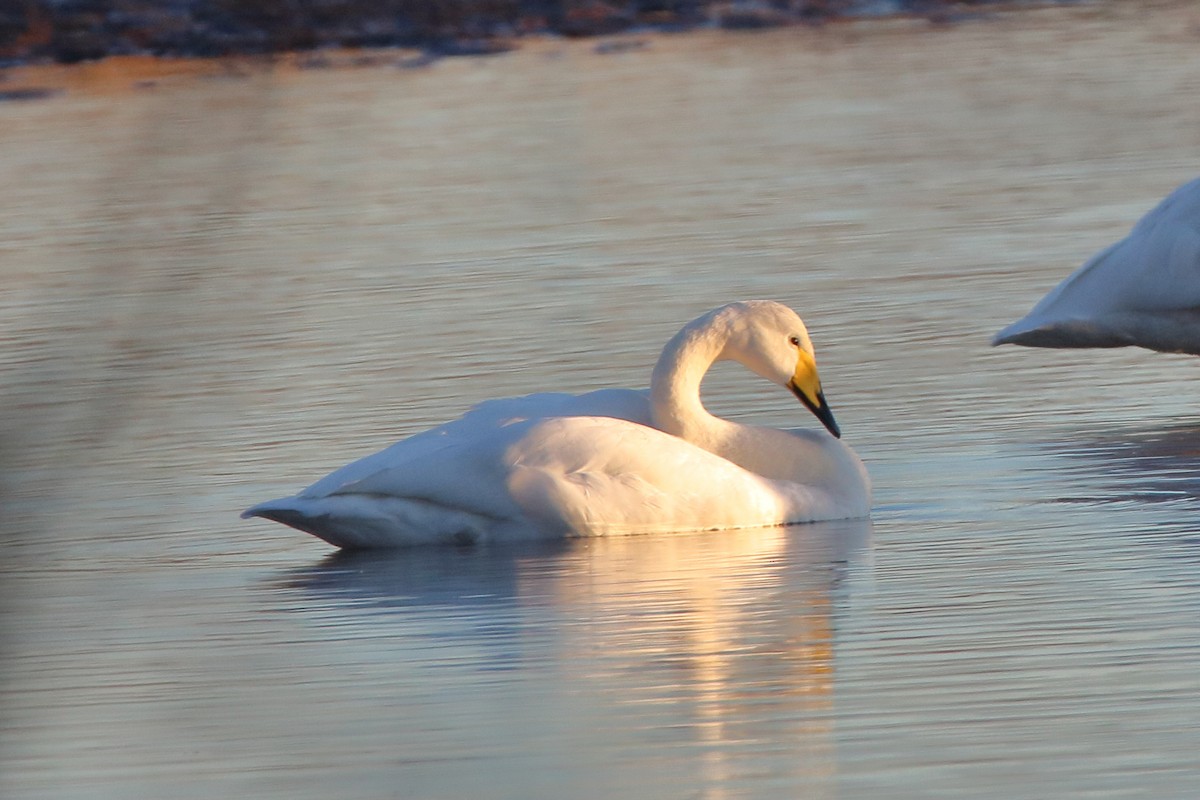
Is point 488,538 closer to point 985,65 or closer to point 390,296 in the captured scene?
point 390,296

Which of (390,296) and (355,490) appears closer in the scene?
(355,490)

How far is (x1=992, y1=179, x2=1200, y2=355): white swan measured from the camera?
29.1 ft

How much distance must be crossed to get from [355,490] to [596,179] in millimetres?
8801

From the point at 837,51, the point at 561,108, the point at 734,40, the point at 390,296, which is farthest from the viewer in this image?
the point at 734,40

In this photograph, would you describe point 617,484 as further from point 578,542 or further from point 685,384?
point 685,384

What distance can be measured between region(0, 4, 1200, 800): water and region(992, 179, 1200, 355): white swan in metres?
0.19

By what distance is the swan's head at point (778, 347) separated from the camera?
7.33m

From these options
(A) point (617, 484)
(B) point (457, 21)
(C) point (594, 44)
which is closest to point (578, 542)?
(A) point (617, 484)

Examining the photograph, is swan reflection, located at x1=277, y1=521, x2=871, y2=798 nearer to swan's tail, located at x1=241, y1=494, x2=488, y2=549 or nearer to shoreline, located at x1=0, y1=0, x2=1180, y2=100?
swan's tail, located at x1=241, y1=494, x2=488, y2=549

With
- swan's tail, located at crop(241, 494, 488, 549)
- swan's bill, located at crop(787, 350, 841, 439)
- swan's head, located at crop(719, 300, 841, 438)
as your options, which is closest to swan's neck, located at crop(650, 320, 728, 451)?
swan's head, located at crop(719, 300, 841, 438)

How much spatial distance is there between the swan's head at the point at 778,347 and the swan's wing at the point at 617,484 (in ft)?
1.55

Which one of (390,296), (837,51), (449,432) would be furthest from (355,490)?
(837,51)

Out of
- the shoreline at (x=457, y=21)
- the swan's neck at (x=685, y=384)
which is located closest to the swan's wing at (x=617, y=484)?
the swan's neck at (x=685, y=384)

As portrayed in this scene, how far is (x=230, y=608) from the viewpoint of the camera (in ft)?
20.2
